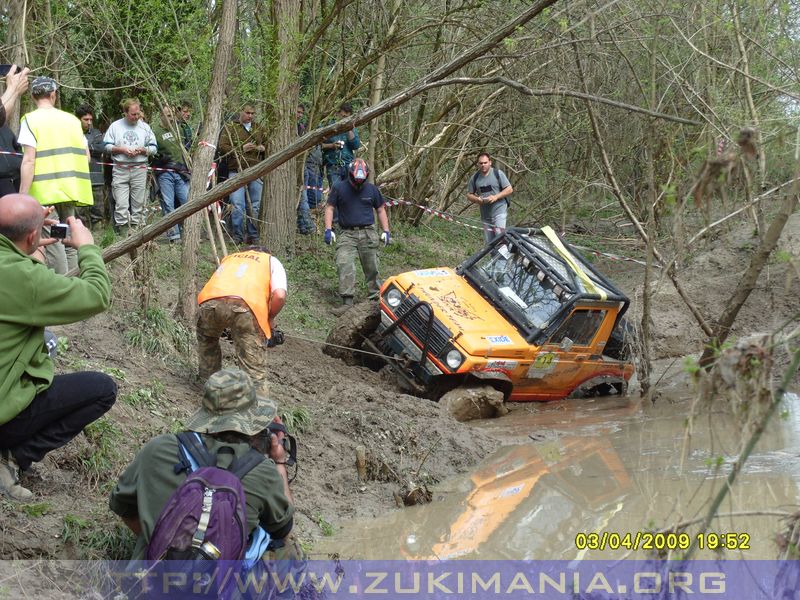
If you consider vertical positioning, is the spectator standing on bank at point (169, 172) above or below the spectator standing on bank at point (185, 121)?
below

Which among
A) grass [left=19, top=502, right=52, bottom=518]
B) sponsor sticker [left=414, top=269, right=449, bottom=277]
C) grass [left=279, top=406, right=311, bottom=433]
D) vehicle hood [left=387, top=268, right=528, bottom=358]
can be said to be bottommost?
grass [left=279, top=406, right=311, bottom=433]

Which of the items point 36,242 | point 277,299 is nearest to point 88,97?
point 277,299

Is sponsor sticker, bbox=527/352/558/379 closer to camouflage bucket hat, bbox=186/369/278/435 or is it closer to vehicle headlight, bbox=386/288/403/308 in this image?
vehicle headlight, bbox=386/288/403/308

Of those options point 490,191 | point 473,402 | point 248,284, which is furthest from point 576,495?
point 490,191

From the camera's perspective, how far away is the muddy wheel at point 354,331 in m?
10.6

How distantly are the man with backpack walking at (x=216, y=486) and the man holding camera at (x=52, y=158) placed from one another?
3.73 m

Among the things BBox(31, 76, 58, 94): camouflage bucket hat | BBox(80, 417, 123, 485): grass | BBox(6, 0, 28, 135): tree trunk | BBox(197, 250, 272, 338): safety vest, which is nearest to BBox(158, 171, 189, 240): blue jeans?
A: BBox(6, 0, 28, 135): tree trunk

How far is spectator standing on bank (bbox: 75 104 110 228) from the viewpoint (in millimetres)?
12448

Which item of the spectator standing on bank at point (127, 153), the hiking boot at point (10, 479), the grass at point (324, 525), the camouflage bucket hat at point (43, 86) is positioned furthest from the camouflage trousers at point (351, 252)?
the hiking boot at point (10, 479)

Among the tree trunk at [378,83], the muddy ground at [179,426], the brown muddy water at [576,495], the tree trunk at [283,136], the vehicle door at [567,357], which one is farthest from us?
the tree trunk at [378,83]

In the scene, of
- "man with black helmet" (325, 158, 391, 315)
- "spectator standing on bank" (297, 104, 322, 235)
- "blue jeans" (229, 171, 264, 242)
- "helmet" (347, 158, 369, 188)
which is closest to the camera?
"helmet" (347, 158, 369, 188)

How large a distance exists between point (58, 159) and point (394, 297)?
393cm

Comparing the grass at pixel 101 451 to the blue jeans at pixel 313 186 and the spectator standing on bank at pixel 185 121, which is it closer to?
the spectator standing on bank at pixel 185 121

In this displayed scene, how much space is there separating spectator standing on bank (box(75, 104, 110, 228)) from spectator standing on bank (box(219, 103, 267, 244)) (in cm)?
160
